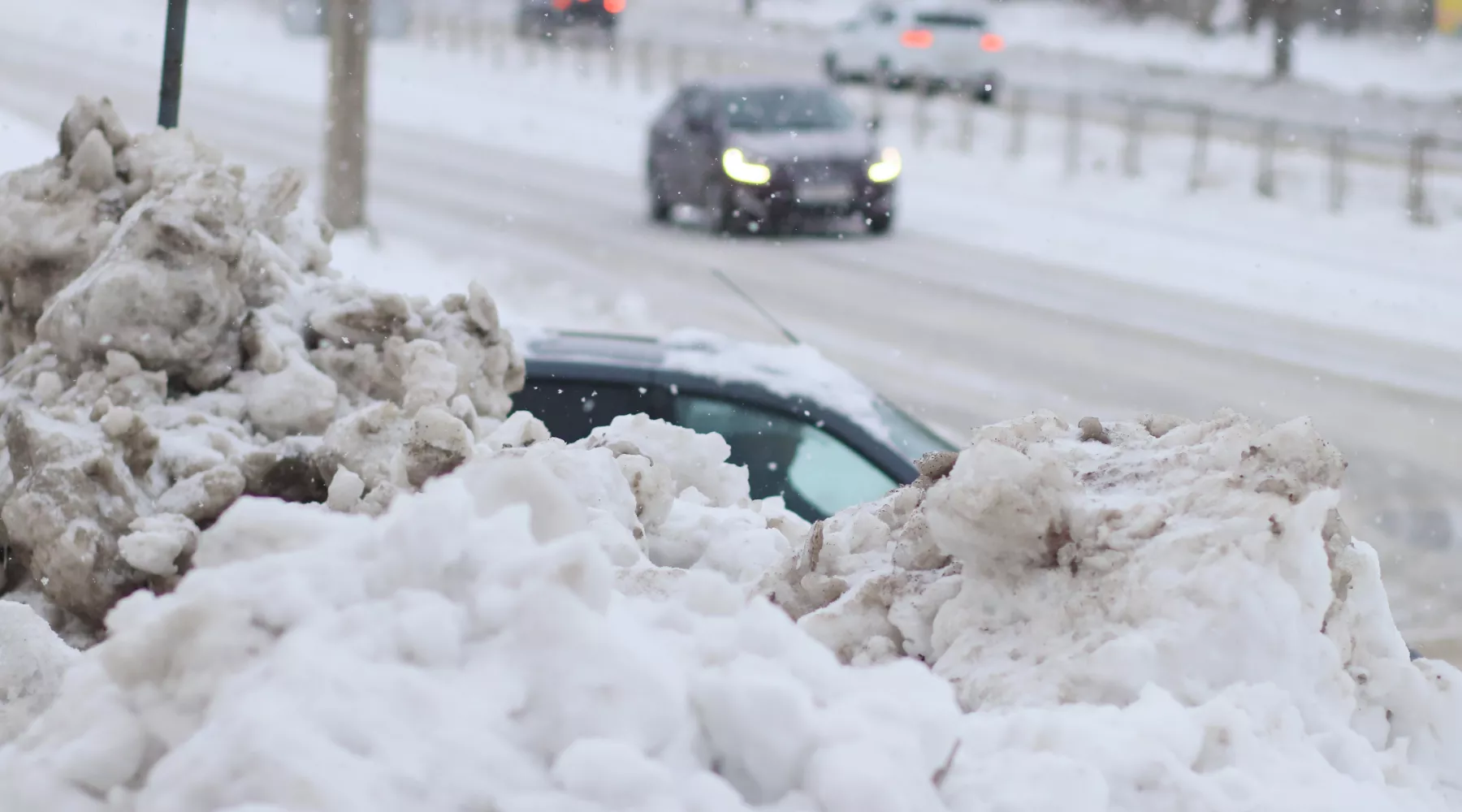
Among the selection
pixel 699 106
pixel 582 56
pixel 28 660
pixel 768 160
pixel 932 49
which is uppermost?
pixel 932 49

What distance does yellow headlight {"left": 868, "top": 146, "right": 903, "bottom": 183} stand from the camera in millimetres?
17750

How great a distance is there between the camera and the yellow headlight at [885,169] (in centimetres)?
1775

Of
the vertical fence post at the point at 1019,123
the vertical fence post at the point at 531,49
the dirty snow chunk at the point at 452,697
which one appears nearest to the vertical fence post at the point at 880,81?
the vertical fence post at the point at 1019,123

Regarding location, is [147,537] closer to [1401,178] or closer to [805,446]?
[805,446]

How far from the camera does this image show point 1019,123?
25812 millimetres

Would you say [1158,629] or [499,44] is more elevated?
[499,44]

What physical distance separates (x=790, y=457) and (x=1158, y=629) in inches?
92.5

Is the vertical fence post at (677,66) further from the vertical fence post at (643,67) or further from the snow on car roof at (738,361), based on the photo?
the snow on car roof at (738,361)

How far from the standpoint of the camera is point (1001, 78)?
104 feet

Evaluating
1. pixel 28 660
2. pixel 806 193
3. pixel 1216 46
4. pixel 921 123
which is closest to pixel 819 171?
pixel 806 193

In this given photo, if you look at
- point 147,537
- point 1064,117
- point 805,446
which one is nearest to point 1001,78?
point 1064,117

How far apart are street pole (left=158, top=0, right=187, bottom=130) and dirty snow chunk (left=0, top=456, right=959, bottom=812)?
2138mm

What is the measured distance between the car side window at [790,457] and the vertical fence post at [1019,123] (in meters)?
21.5

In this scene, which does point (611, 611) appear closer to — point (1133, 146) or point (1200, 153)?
point (1200, 153)
